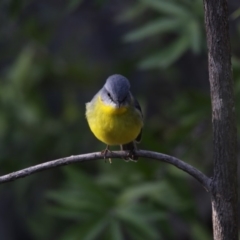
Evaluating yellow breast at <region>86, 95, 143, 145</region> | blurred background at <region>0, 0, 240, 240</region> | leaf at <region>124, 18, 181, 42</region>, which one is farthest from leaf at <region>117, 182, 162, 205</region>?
leaf at <region>124, 18, 181, 42</region>

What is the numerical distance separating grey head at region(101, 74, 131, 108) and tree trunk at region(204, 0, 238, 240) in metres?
1.39

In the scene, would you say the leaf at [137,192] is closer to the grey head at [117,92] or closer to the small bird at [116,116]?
the small bird at [116,116]

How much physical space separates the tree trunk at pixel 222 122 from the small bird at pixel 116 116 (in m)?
1.20

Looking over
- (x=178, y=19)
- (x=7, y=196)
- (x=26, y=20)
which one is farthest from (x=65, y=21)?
(x=178, y=19)

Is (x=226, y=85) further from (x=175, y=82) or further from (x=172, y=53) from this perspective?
(x=175, y=82)

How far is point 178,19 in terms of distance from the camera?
4.38 metres

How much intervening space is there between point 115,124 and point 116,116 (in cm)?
8

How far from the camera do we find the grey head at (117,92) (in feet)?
11.3

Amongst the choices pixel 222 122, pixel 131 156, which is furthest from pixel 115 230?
pixel 222 122

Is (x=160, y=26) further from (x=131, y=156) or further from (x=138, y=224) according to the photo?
(x=131, y=156)

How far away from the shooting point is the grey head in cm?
345

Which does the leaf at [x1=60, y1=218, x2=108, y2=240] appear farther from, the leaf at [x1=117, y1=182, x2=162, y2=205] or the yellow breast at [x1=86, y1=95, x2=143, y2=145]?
the yellow breast at [x1=86, y1=95, x2=143, y2=145]

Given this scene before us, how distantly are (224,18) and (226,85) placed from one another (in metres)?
0.21

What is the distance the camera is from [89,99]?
6.31 meters
